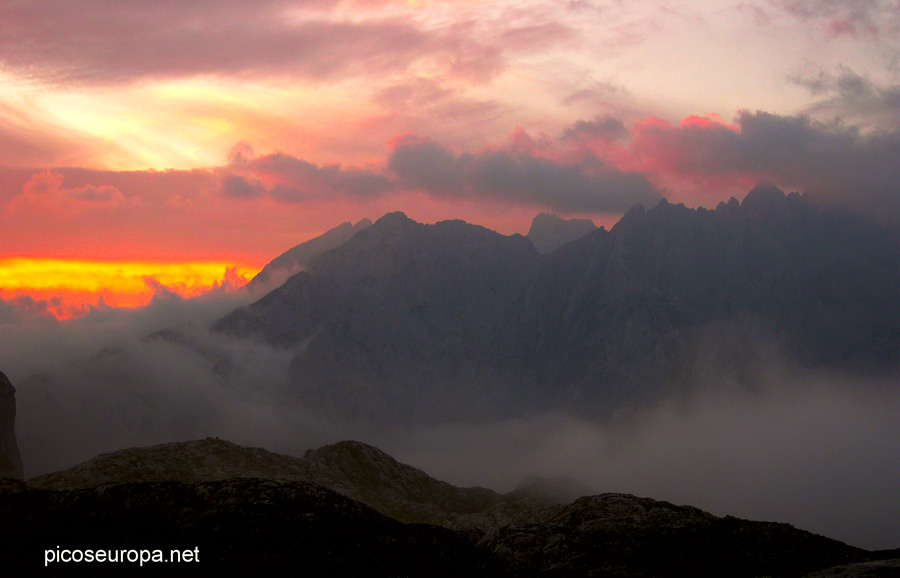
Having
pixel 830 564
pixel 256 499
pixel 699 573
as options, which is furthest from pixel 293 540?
pixel 830 564

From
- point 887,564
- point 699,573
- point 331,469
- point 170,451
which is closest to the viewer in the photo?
point 887,564

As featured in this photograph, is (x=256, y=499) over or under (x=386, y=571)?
over

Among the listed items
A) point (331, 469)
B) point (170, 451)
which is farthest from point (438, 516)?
point (170, 451)

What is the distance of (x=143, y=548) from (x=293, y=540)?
13224 millimetres

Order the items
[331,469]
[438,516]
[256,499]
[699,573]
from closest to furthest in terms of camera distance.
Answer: [699,573] < [256,499] < [438,516] < [331,469]

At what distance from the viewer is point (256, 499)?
75.5 meters

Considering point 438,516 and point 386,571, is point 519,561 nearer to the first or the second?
point 386,571

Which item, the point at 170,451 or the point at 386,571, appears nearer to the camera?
the point at 386,571

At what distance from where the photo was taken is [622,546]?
227 feet

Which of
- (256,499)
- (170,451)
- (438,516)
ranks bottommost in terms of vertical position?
(438,516)

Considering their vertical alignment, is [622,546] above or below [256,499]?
below

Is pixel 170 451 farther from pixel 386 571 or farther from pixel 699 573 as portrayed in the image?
pixel 699 573

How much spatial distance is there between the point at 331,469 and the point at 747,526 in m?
143

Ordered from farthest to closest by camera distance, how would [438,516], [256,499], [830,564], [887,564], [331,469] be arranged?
1. [331,469]
2. [438,516]
3. [256,499]
4. [830,564]
5. [887,564]
